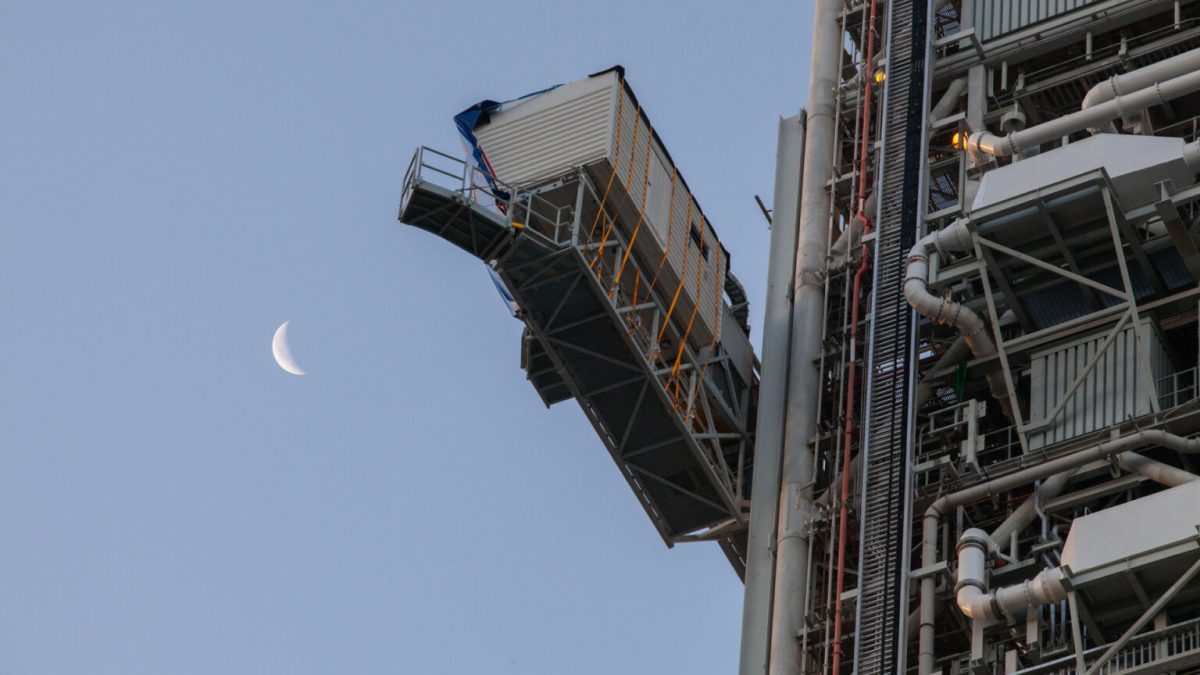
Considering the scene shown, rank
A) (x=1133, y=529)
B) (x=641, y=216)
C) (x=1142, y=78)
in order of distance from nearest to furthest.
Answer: (x=1133, y=529), (x=1142, y=78), (x=641, y=216)

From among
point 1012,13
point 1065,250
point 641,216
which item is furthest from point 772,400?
point 1012,13

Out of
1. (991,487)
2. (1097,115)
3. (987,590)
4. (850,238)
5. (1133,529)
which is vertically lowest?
(1133,529)

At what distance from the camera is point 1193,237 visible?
147ft

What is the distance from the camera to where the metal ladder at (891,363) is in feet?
145

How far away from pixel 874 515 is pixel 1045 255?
581 cm

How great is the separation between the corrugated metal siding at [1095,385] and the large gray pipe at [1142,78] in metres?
5.43

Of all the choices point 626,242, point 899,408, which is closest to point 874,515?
point 899,408

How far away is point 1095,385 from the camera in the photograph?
4509cm

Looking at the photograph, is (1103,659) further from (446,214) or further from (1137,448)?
(446,214)

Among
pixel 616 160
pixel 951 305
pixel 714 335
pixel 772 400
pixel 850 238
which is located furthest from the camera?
pixel 850 238

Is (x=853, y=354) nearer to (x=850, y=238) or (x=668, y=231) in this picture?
(x=850, y=238)

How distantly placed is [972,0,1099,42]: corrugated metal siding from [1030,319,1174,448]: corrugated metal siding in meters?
10.1

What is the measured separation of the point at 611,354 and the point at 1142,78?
38.4 feet

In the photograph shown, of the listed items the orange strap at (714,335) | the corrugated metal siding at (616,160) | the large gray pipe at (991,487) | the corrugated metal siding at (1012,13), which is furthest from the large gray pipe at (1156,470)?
the corrugated metal siding at (1012,13)
